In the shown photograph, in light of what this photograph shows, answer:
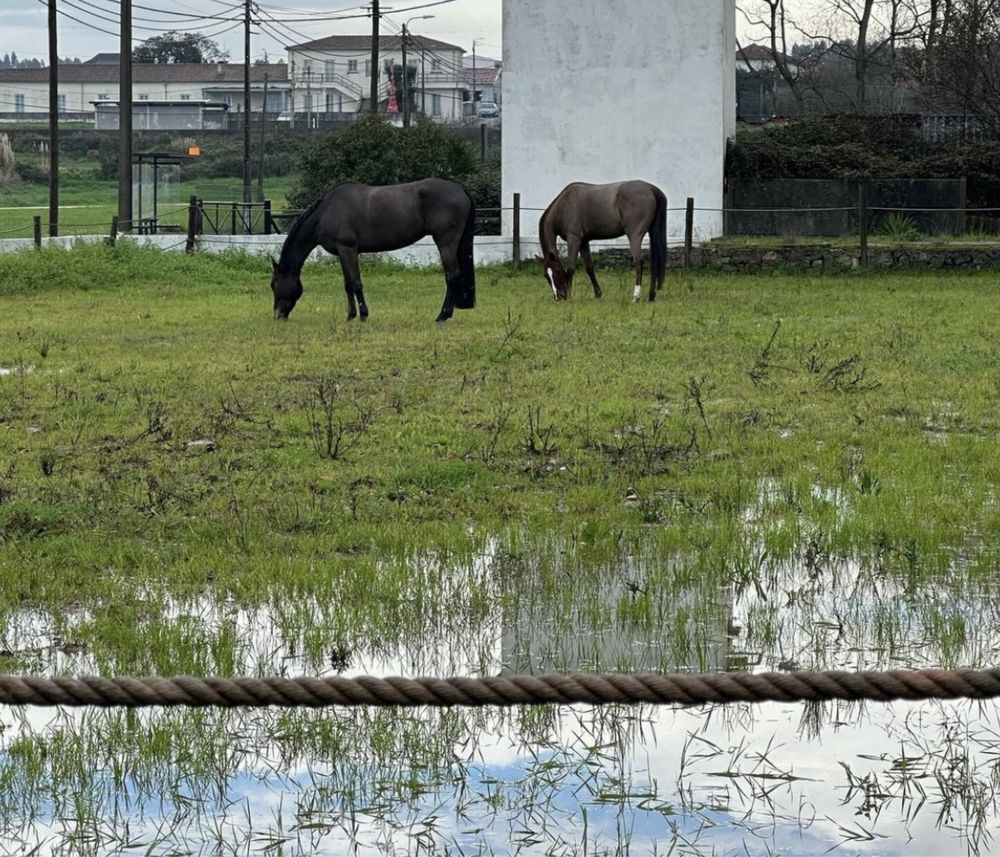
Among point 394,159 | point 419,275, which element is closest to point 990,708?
point 419,275

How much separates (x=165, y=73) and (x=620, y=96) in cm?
9310

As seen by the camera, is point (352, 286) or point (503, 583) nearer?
point (503, 583)

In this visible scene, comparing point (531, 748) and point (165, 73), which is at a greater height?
point (165, 73)

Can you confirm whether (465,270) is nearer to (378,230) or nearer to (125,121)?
(378,230)

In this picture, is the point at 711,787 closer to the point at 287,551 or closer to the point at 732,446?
the point at 287,551

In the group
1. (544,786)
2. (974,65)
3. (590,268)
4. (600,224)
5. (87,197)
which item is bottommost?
(544,786)

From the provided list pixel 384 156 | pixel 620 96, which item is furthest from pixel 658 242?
pixel 384 156

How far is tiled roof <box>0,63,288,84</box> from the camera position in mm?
117938

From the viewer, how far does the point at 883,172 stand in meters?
30.2

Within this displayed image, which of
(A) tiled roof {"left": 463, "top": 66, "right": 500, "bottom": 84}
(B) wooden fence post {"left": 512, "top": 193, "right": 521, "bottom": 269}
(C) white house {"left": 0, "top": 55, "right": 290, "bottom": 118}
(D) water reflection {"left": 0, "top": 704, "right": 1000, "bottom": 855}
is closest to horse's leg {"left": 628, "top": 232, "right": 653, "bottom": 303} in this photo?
(B) wooden fence post {"left": 512, "top": 193, "right": 521, "bottom": 269}

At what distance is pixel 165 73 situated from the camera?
118312 millimetres

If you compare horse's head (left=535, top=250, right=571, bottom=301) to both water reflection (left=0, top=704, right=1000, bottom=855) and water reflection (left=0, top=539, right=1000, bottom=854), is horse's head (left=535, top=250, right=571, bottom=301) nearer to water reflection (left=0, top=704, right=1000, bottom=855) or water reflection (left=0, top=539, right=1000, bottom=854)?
water reflection (left=0, top=539, right=1000, bottom=854)

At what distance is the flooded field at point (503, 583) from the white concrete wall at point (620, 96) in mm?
15933

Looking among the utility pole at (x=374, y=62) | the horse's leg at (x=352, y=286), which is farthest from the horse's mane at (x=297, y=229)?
the utility pole at (x=374, y=62)
